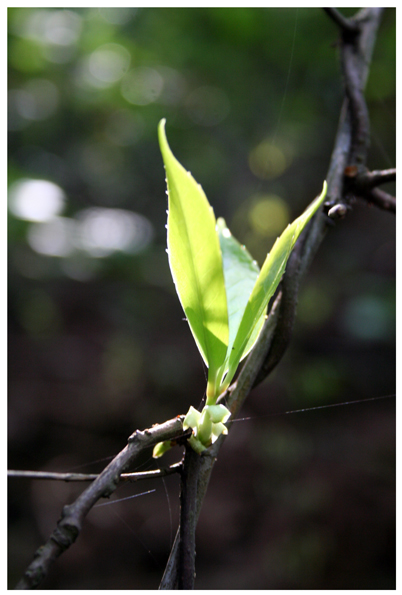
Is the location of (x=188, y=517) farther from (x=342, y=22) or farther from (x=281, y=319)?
(x=342, y=22)

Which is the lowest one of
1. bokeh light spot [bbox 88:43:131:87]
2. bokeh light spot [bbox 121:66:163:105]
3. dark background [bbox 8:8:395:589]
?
dark background [bbox 8:8:395:589]

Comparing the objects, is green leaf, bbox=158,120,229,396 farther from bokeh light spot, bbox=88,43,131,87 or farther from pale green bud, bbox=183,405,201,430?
bokeh light spot, bbox=88,43,131,87

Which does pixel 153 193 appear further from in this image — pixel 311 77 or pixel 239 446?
pixel 239 446

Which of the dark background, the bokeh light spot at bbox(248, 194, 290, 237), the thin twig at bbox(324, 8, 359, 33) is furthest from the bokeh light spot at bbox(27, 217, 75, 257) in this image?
the thin twig at bbox(324, 8, 359, 33)

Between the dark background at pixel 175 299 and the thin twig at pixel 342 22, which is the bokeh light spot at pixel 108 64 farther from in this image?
the thin twig at pixel 342 22

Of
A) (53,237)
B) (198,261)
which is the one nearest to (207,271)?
(198,261)

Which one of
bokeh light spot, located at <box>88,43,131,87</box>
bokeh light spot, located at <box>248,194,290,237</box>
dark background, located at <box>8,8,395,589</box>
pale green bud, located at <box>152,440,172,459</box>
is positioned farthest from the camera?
bokeh light spot, located at <box>248,194,290,237</box>

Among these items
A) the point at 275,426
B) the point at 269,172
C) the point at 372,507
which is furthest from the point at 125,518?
the point at 269,172
